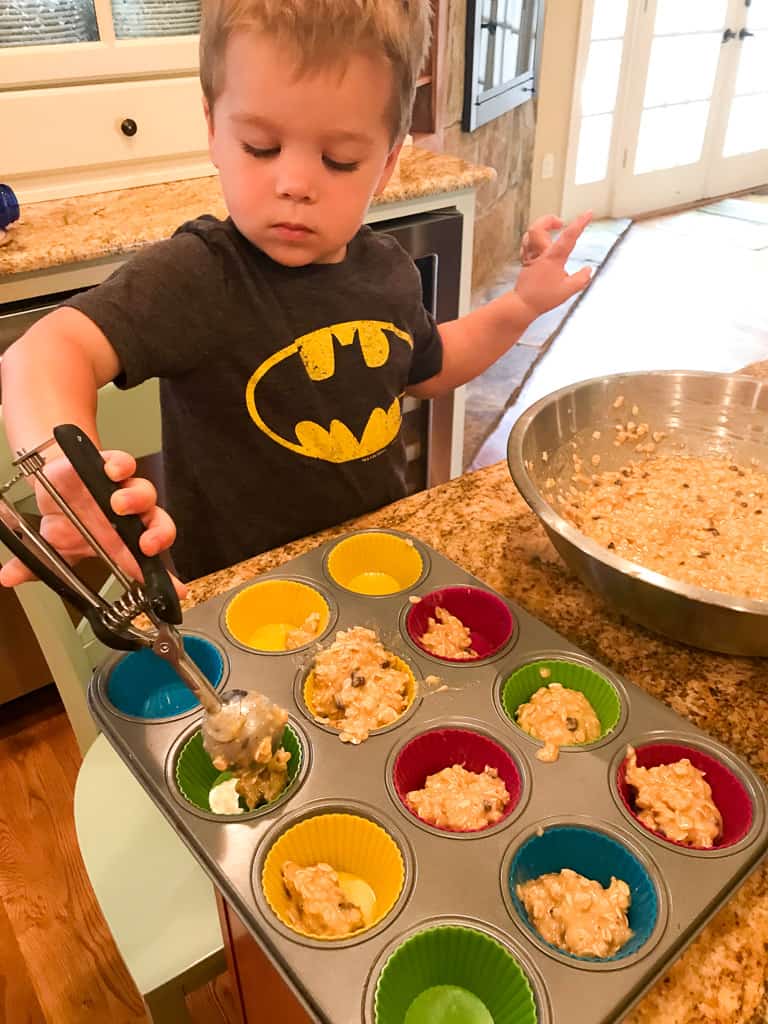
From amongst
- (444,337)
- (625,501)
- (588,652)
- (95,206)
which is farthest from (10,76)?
(588,652)

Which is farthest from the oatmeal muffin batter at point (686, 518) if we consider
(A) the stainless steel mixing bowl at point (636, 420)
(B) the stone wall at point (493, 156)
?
(B) the stone wall at point (493, 156)

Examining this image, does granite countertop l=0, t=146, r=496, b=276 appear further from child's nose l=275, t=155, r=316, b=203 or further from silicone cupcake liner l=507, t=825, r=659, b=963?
silicone cupcake liner l=507, t=825, r=659, b=963

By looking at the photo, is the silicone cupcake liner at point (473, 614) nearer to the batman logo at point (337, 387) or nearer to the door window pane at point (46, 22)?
the batman logo at point (337, 387)

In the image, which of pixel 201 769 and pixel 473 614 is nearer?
pixel 201 769

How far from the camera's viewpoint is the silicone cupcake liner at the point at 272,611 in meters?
0.78

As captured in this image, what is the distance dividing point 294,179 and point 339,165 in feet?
0.20

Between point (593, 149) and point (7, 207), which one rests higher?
point (7, 207)

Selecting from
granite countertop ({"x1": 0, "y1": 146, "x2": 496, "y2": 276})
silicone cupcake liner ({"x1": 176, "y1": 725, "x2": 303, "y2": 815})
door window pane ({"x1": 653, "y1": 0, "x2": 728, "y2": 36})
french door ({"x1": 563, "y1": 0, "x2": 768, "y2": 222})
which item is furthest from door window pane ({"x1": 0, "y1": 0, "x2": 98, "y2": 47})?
door window pane ({"x1": 653, "y1": 0, "x2": 728, "y2": 36})

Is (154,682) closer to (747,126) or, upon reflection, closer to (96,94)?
(96,94)

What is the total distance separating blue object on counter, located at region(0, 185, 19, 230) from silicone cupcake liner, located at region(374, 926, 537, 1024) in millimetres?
1466

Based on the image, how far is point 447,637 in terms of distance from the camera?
773mm

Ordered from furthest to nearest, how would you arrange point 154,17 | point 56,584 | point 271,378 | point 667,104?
point 667,104, point 154,17, point 271,378, point 56,584

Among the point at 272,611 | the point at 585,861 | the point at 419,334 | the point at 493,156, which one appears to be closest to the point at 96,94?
the point at 419,334

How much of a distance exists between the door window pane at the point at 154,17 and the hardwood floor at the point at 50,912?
1.55 meters
